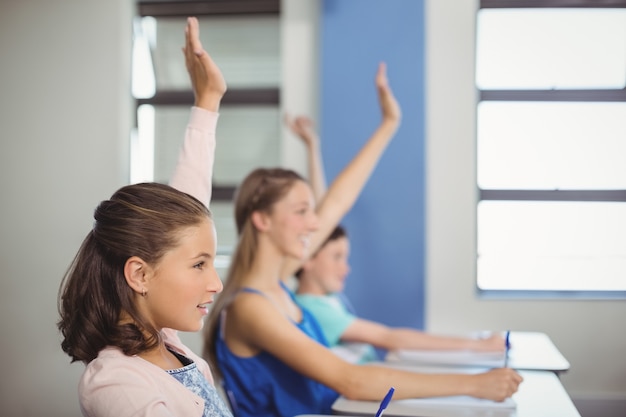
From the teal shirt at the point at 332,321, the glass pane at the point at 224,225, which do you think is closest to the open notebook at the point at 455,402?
the teal shirt at the point at 332,321

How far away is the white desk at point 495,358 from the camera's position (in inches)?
97.8

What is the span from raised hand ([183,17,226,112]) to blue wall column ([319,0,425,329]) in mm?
2409

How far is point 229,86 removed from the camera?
4.45 meters

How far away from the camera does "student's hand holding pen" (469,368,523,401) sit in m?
1.77

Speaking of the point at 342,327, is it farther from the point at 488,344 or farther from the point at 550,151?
the point at 550,151

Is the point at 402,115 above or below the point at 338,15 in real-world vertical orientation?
below

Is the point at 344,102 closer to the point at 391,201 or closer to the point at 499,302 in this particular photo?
the point at 391,201

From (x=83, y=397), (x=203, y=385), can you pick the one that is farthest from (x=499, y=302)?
(x=83, y=397)

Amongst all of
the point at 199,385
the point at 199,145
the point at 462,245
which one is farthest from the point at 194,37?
the point at 462,245

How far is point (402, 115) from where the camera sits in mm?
4023

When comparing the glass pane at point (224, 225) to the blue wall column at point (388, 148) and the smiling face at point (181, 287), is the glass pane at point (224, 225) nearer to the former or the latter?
the blue wall column at point (388, 148)

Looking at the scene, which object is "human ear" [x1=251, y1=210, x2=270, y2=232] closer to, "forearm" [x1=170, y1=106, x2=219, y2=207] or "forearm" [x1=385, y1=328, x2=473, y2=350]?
"forearm" [x1=170, y1=106, x2=219, y2=207]

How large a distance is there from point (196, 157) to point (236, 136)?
2914mm

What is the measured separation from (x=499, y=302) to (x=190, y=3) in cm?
246
